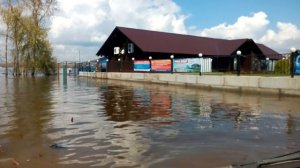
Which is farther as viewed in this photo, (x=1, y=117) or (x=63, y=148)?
(x=1, y=117)

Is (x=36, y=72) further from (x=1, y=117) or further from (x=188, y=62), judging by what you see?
(x=1, y=117)

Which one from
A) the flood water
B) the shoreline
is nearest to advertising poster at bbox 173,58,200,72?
the shoreline

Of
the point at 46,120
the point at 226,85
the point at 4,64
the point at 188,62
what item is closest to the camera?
Result: the point at 46,120

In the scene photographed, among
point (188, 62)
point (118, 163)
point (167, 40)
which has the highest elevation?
point (167, 40)

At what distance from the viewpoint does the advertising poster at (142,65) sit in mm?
28044

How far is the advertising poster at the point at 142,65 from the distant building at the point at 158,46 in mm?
1090

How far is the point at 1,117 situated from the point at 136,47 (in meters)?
26.6

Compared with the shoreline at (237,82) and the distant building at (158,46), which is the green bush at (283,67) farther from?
the distant building at (158,46)

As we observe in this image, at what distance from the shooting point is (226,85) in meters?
18.0

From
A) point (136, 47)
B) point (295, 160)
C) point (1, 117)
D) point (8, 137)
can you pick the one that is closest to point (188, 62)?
point (136, 47)

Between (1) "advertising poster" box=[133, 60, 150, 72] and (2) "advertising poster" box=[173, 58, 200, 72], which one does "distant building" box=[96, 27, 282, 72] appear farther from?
(2) "advertising poster" box=[173, 58, 200, 72]

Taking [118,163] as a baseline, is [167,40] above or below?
above

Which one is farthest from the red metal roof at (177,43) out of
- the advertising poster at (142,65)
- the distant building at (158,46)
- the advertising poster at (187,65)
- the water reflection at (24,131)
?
the water reflection at (24,131)

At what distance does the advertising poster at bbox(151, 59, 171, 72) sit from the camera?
82.1 ft
